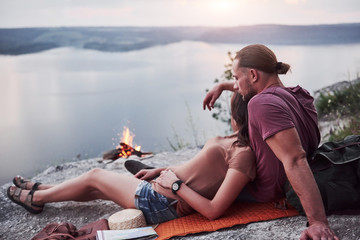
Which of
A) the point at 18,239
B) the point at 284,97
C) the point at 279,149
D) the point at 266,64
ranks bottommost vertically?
the point at 18,239

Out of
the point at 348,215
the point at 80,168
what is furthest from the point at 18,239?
the point at 348,215

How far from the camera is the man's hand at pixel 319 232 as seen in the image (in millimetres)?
2068

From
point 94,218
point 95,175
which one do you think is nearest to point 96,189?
point 95,175

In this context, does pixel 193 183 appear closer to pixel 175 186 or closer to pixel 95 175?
pixel 175 186

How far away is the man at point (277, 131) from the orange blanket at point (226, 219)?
9cm

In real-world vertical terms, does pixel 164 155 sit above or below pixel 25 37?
below

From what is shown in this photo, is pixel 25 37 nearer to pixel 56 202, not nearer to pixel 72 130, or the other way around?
pixel 72 130

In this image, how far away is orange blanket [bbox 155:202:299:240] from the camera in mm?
2682

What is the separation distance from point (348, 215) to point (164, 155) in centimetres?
308

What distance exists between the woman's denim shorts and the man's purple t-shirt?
0.59 m

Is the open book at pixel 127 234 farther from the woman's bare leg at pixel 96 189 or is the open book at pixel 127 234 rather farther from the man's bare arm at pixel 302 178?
the man's bare arm at pixel 302 178

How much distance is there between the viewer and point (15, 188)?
3.73 meters

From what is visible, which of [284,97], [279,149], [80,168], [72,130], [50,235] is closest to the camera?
[279,149]

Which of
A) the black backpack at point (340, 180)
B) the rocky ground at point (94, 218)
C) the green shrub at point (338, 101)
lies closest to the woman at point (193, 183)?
the rocky ground at point (94, 218)
